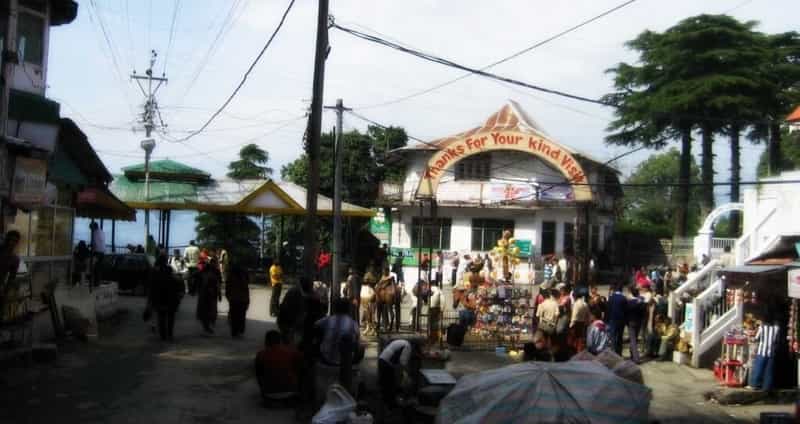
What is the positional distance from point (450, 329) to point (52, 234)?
28.0 ft

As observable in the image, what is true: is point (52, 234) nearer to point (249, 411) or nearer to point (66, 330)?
point (66, 330)

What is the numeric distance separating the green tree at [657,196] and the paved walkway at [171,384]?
54.6 meters

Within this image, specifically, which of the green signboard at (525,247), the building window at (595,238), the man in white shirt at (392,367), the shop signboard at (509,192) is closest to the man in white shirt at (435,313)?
the man in white shirt at (392,367)

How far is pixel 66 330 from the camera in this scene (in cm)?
1606

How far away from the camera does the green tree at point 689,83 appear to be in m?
43.5

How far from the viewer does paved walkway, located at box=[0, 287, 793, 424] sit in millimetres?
11219

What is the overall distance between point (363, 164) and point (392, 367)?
40.6m

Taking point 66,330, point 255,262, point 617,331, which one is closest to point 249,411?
point 66,330

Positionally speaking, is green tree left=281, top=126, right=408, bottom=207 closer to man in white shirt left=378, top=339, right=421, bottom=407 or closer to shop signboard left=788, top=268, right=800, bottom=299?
shop signboard left=788, top=268, right=800, bottom=299

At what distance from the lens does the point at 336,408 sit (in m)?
9.85

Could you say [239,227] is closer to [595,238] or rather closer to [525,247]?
[525,247]

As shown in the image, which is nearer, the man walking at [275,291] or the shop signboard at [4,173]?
the shop signboard at [4,173]

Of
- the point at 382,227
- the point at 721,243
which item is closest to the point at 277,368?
the point at 721,243

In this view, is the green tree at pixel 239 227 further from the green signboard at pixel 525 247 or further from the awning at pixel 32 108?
the awning at pixel 32 108
